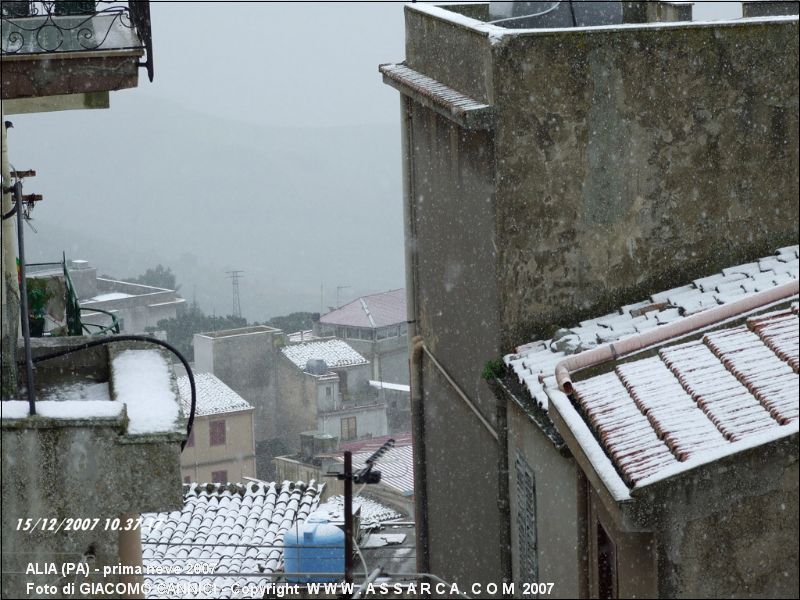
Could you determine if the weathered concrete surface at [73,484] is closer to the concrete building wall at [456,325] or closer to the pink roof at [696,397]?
the pink roof at [696,397]

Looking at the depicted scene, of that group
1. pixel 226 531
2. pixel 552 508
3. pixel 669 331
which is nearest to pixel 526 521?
pixel 552 508

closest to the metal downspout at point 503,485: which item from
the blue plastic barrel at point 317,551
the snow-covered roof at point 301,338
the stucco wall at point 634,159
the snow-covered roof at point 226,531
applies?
the stucco wall at point 634,159

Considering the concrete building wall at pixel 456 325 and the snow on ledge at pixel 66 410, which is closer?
the snow on ledge at pixel 66 410

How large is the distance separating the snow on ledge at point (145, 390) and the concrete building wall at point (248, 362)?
1433 inches

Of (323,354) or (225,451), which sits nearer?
(225,451)

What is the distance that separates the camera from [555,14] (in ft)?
32.4

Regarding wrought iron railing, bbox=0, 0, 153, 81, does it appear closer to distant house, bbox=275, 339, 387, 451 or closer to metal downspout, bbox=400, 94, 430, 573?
metal downspout, bbox=400, 94, 430, 573

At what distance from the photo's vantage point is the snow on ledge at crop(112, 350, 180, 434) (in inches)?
244

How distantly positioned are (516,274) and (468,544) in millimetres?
2980

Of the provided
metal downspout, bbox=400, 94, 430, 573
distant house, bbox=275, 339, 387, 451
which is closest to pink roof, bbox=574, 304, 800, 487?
metal downspout, bbox=400, 94, 430, 573

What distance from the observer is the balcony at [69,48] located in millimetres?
7648

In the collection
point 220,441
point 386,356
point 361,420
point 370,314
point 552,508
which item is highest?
point 552,508

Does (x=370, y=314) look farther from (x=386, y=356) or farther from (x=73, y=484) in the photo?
(x=73, y=484)

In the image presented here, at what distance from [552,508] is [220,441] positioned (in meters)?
30.4
